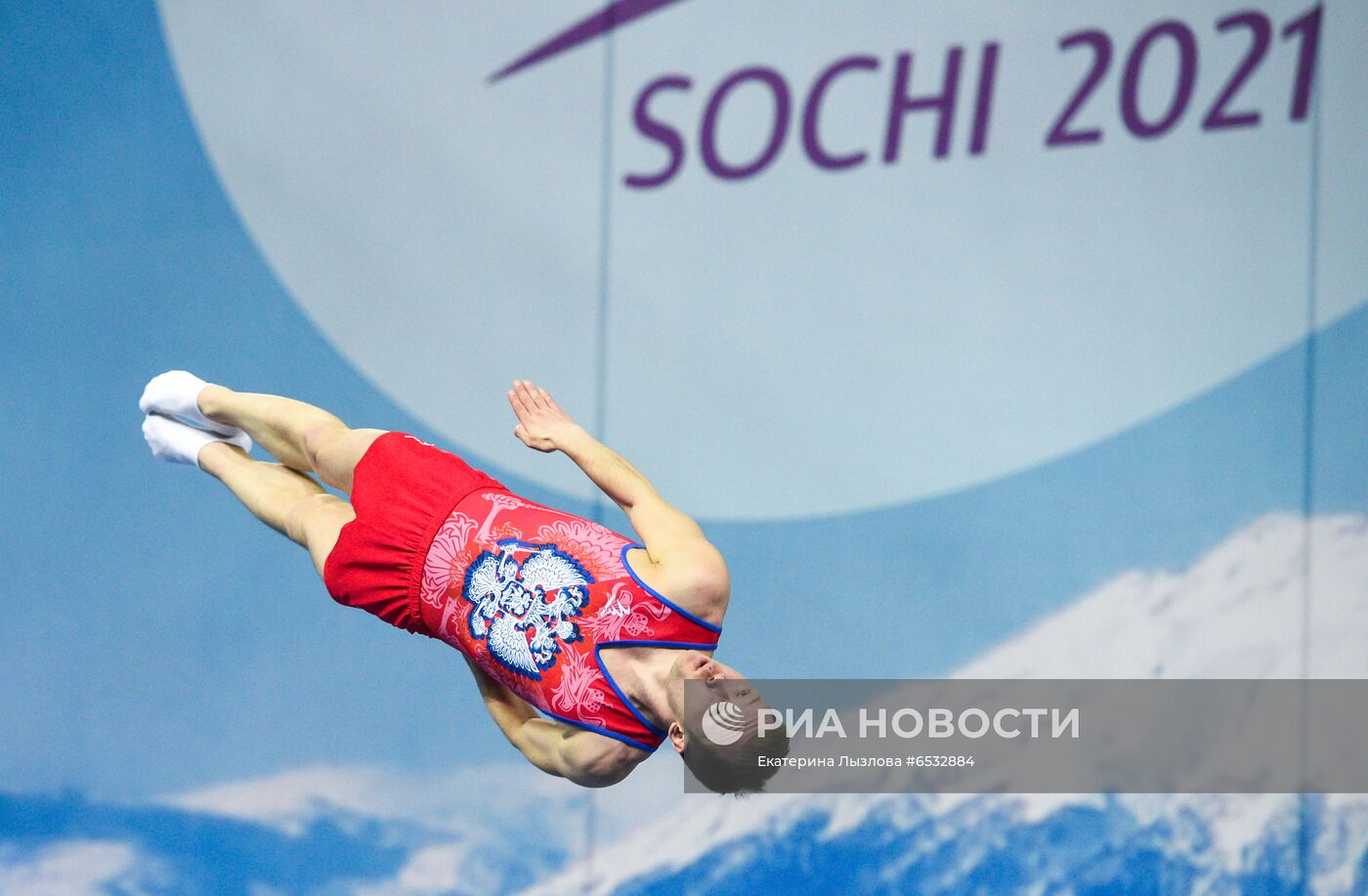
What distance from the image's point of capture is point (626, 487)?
279cm

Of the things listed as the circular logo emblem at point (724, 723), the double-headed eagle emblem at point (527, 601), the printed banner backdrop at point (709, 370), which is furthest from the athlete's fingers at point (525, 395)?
the printed banner backdrop at point (709, 370)

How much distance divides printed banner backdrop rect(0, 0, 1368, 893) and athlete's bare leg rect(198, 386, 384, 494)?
1.50 meters

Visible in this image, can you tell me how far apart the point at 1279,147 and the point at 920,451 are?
5.03ft

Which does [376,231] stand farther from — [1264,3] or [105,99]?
[1264,3]

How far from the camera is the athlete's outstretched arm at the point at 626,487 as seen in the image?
267 centimetres

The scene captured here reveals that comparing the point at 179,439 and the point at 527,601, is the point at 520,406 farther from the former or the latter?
the point at 179,439

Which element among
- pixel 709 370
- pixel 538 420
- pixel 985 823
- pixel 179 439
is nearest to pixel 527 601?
pixel 538 420

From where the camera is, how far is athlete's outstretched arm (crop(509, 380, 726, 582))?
2.67 meters

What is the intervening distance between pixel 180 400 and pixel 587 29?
212 cm

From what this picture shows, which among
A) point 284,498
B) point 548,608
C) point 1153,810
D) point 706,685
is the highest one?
point 284,498

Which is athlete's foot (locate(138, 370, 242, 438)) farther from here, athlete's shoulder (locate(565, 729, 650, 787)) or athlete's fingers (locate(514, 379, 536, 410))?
athlete's shoulder (locate(565, 729, 650, 787))

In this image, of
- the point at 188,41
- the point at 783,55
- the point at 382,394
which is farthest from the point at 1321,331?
the point at 188,41

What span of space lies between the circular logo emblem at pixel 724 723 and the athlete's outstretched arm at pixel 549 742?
274 millimetres

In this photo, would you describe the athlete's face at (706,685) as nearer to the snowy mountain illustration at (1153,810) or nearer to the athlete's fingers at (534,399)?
the athlete's fingers at (534,399)
